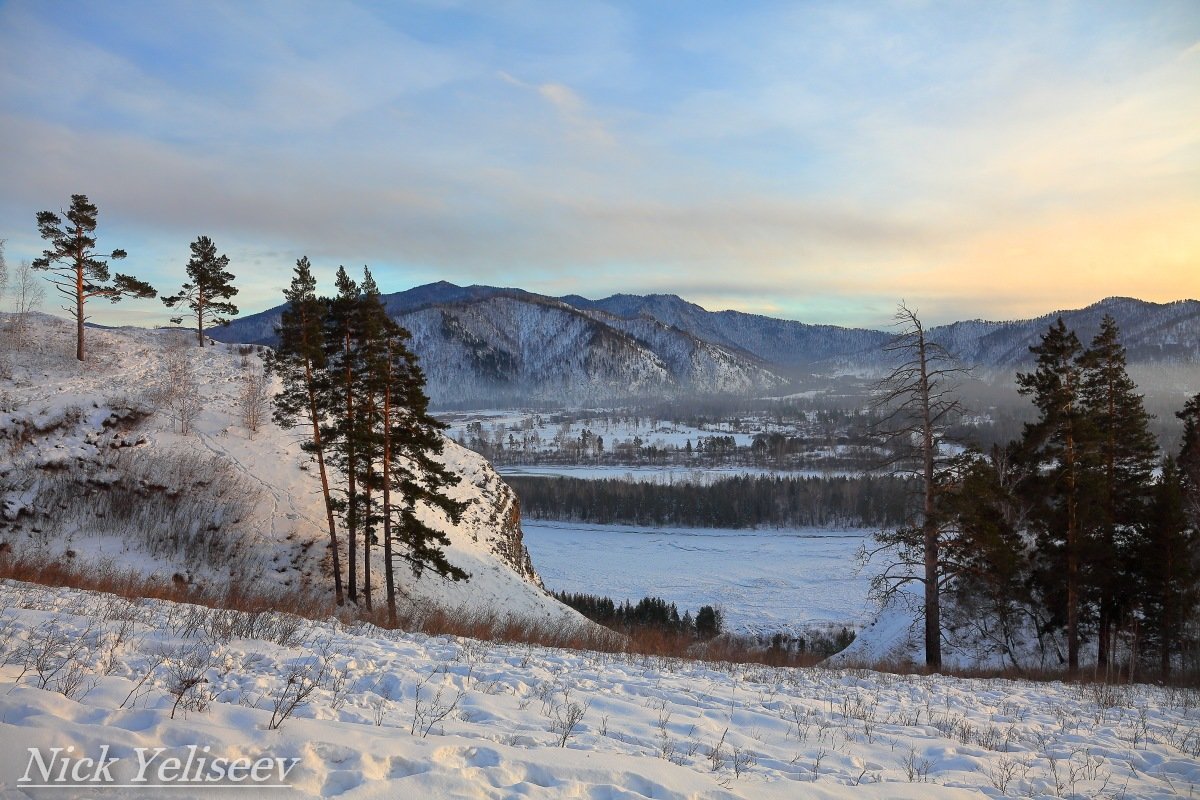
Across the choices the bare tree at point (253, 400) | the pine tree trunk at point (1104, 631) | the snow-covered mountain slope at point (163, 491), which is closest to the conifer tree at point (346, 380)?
the snow-covered mountain slope at point (163, 491)

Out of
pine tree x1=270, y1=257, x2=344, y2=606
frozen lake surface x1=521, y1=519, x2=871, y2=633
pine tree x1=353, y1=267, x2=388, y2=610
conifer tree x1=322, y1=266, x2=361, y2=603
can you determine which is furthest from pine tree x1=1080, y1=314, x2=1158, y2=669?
frozen lake surface x1=521, y1=519, x2=871, y2=633

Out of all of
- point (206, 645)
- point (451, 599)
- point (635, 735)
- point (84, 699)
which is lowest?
point (451, 599)

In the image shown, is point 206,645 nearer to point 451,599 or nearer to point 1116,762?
point 1116,762

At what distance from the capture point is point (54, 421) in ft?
85.0

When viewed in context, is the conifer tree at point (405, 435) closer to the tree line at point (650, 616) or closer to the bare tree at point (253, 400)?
the bare tree at point (253, 400)

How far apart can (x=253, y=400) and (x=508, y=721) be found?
32.2 metres

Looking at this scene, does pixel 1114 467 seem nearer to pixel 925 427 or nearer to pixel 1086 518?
pixel 1086 518

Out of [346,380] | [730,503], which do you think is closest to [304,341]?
[346,380]

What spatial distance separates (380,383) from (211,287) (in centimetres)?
2392

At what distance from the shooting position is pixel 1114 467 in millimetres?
20781

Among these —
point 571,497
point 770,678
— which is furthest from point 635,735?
point 571,497

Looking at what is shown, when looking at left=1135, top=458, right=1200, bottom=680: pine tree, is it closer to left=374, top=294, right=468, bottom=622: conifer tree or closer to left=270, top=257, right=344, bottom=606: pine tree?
left=374, top=294, right=468, bottom=622: conifer tree

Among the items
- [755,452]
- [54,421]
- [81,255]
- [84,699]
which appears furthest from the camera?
[755,452]

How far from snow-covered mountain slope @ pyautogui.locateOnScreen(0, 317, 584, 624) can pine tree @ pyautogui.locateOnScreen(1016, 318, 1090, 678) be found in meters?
18.8
